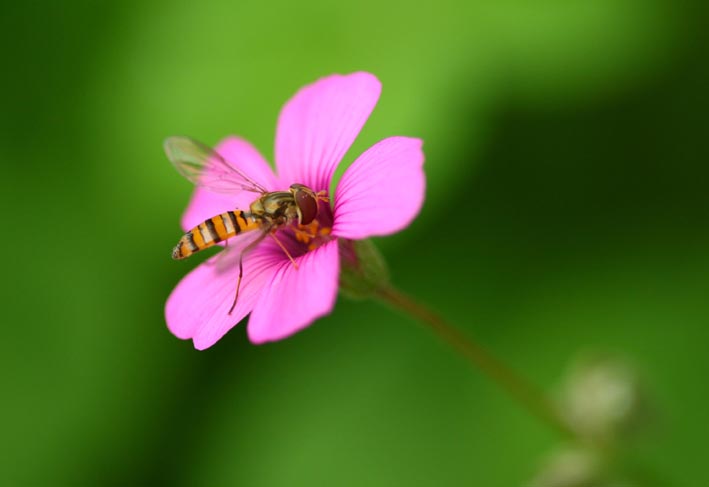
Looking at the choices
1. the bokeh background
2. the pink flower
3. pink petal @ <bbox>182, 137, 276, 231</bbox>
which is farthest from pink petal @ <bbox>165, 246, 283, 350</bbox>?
the bokeh background

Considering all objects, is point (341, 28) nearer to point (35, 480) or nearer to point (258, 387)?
point (258, 387)

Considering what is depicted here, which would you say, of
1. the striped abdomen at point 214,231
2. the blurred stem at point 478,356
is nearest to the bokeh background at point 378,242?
the blurred stem at point 478,356

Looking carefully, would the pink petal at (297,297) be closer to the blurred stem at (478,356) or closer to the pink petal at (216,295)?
the pink petal at (216,295)

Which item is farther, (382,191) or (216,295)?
(216,295)

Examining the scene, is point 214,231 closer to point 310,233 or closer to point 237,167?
point 310,233

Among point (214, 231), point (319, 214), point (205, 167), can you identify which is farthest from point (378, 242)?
point (214, 231)

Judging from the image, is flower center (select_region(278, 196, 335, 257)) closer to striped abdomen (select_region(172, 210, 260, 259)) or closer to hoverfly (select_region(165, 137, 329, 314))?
hoverfly (select_region(165, 137, 329, 314))
